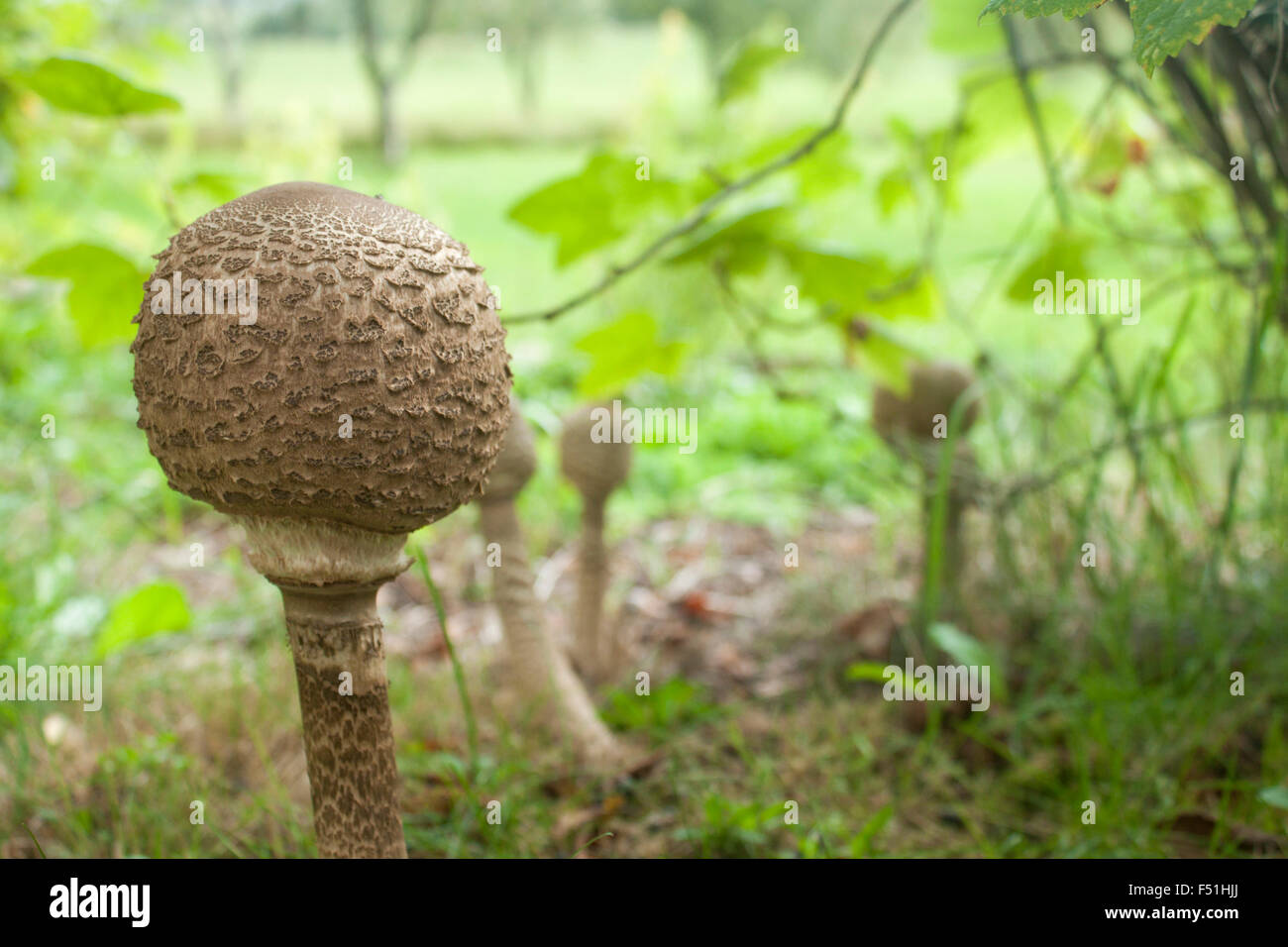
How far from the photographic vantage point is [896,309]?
8.52 ft

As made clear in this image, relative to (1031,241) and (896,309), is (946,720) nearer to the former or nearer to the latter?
(896,309)

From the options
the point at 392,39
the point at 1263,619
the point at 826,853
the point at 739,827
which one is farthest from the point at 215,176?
the point at 392,39

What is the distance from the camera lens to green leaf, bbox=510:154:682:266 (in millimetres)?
1888

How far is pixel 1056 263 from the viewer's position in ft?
8.38

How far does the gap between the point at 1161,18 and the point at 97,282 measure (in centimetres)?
176

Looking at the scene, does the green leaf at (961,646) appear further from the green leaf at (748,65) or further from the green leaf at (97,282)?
the green leaf at (97,282)

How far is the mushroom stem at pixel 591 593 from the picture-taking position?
2.79 meters

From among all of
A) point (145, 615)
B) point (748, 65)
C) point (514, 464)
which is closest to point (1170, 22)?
point (748, 65)

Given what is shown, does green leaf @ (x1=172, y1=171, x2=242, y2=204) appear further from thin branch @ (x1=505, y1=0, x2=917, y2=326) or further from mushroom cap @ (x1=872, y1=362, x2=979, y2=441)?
mushroom cap @ (x1=872, y1=362, x2=979, y2=441)

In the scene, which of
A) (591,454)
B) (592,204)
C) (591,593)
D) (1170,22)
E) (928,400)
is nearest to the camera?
(1170,22)

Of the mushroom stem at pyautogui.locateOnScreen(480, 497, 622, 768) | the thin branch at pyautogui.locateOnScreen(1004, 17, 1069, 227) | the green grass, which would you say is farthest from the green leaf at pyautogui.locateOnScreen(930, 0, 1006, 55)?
the mushroom stem at pyautogui.locateOnScreen(480, 497, 622, 768)

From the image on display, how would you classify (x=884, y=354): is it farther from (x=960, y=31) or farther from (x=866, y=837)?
(x=866, y=837)

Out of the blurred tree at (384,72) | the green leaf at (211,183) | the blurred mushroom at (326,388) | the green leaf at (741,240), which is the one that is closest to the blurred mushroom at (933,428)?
the green leaf at (741,240)
